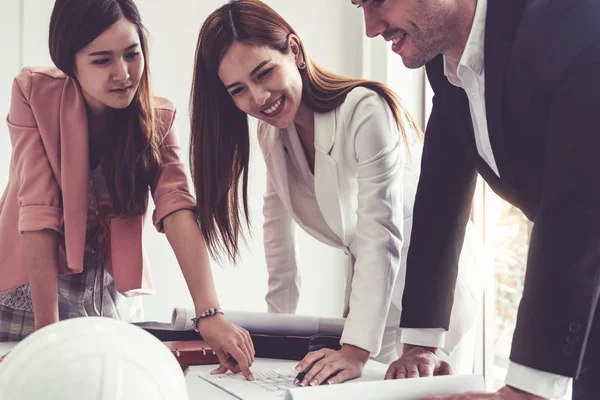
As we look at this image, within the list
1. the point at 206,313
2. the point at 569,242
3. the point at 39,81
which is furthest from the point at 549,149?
the point at 39,81

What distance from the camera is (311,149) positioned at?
4.99ft

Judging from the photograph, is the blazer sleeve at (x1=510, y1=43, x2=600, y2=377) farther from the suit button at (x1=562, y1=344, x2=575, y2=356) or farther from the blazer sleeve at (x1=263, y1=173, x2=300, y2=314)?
the blazer sleeve at (x1=263, y1=173, x2=300, y2=314)

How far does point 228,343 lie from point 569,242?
601 millimetres

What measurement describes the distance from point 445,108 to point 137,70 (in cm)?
68

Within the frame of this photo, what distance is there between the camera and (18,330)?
57.9 inches

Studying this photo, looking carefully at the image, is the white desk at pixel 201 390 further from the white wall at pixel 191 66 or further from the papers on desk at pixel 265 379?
the white wall at pixel 191 66

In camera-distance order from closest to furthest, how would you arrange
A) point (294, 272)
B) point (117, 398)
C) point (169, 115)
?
point (117, 398) < point (169, 115) < point (294, 272)

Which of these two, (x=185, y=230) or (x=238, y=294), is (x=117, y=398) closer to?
(x=185, y=230)

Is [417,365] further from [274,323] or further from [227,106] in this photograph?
[227,106]

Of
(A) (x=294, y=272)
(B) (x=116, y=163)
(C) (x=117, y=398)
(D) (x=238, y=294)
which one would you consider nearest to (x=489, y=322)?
(D) (x=238, y=294)

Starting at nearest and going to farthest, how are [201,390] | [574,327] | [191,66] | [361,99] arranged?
[574,327] → [201,390] → [361,99] → [191,66]

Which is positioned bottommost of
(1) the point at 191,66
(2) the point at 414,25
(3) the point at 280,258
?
(3) the point at 280,258

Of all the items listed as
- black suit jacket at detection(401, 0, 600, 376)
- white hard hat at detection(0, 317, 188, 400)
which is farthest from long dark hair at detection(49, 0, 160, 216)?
white hard hat at detection(0, 317, 188, 400)

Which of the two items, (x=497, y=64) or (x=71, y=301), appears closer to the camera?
(x=497, y=64)
